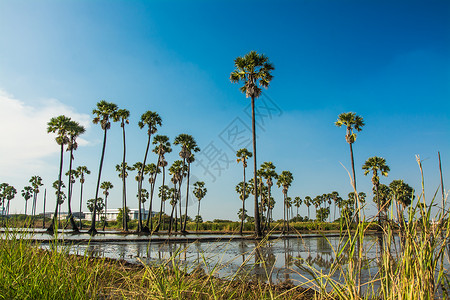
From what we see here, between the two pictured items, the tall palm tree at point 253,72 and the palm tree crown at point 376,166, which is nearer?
the tall palm tree at point 253,72

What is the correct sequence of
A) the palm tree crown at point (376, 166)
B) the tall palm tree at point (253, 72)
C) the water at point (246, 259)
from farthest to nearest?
the palm tree crown at point (376, 166) < the tall palm tree at point (253, 72) < the water at point (246, 259)

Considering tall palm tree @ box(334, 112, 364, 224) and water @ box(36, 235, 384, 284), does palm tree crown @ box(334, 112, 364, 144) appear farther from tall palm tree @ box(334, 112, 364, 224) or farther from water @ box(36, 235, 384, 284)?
water @ box(36, 235, 384, 284)

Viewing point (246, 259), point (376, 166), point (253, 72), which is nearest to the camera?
point (246, 259)

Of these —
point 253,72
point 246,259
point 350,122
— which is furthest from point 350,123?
point 246,259

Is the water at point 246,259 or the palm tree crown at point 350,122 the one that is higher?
the palm tree crown at point 350,122

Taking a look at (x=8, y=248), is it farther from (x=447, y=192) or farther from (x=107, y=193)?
(x=107, y=193)

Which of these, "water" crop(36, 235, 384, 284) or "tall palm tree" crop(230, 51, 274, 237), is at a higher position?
"tall palm tree" crop(230, 51, 274, 237)

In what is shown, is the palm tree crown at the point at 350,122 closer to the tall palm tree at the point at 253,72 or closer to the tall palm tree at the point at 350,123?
the tall palm tree at the point at 350,123

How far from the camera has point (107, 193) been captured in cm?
7425

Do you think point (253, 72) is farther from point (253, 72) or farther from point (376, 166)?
point (376, 166)

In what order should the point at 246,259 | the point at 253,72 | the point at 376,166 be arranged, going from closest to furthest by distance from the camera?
the point at 246,259
the point at 253,72
the point at 376,166

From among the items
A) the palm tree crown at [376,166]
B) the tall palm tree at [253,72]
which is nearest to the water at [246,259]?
the tall palm tree at [253,72]

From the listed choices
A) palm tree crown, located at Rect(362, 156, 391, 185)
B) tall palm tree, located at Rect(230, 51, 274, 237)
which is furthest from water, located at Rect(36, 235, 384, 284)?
palm tree crown, located at Rect(362, 156, 391, 185)

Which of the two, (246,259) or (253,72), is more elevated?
(253,72)
